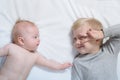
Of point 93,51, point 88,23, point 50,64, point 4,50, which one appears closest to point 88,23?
point 88,23

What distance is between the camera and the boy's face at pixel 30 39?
1263mm

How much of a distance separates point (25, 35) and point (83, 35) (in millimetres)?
279

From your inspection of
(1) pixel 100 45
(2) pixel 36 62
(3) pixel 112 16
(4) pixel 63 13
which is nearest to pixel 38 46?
(2) pixel 36 62

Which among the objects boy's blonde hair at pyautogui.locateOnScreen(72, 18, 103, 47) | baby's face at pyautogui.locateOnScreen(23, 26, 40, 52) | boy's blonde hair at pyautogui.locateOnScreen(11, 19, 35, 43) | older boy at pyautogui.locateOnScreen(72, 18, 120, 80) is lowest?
older boy at pyautogui.locateOnScreen(72, 18, 120, 80)

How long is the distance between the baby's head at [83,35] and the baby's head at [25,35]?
20 centimetres

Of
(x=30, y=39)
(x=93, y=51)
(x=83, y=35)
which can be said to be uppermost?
(x=30, y=39)

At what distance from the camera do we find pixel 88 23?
1350 millimetres

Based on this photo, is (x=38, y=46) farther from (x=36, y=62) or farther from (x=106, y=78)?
(x=106, y=78)

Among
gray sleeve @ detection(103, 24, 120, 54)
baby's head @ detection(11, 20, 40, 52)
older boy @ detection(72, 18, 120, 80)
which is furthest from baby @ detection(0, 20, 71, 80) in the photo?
gray sleeve @ detection(103, 24, 120, 54)

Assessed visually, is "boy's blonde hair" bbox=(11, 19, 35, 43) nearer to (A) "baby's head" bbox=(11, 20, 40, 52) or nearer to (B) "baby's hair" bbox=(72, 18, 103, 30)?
(A) "baby's head" bbox=(11, 20, 40, 52)

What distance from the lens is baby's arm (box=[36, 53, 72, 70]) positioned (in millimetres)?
1302

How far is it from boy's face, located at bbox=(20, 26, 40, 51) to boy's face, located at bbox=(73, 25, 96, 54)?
0.20m

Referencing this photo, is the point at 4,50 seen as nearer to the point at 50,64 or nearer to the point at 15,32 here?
the point at 15,32

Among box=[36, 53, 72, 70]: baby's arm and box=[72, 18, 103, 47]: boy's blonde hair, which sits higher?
box=[72, 18, 103, 47]: boy's blonde hair
